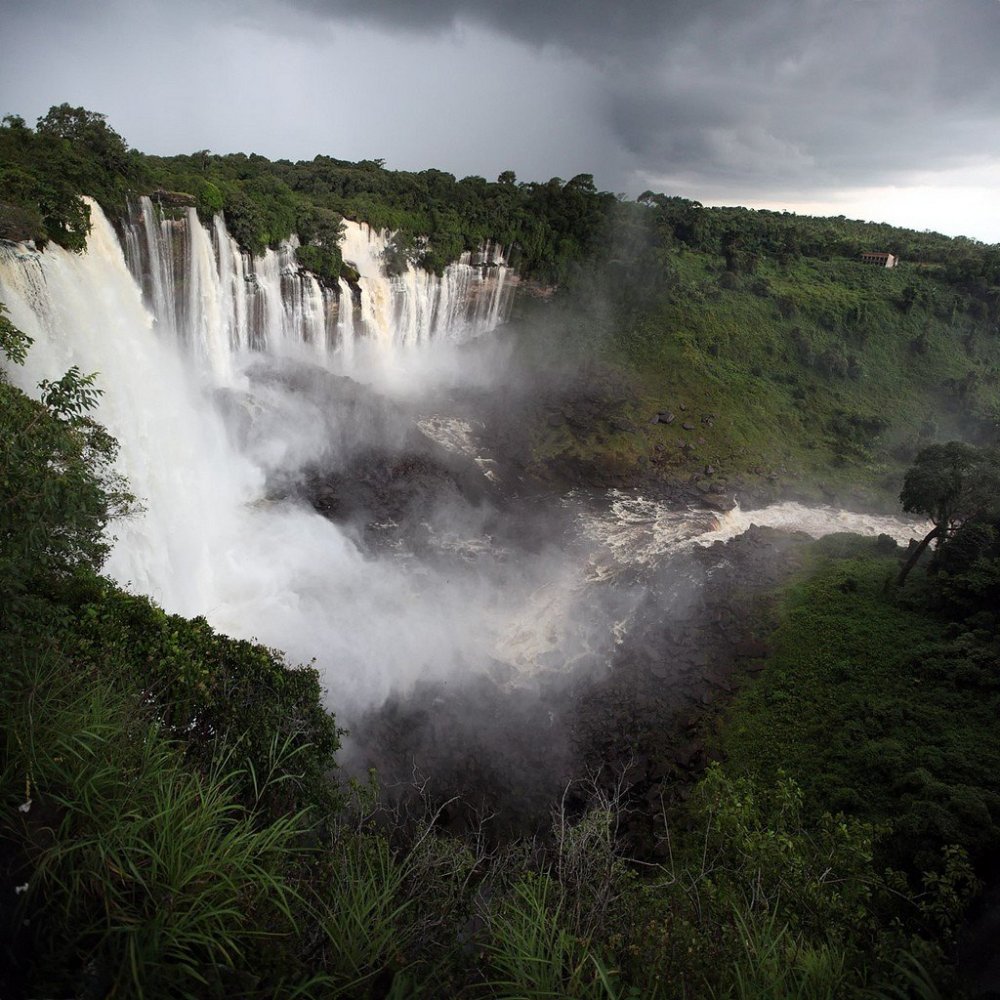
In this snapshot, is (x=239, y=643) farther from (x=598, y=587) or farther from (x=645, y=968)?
(x=598, y=587)

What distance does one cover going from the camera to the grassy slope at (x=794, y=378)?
32.8 meters

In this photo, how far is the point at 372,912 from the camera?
201 inches

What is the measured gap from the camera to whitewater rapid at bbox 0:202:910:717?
16.3m

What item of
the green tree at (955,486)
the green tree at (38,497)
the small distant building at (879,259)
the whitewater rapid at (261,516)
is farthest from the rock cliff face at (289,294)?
the small distant building at (879,259)

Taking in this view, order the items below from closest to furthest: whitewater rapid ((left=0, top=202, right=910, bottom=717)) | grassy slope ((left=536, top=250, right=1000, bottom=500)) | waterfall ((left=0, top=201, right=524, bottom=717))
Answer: waterfall ((left=0, top=201, right=524, bottom=717)) → whitewater rapid ((left=0, top=202, right=910, bottom=717)) → grassy slope ((left=536, top=250, right=1000, bottom=500))

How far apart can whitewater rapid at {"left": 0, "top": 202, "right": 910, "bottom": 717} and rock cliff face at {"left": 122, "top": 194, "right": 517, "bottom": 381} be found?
0.10 meters

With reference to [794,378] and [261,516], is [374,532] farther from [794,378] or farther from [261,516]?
[794,378]

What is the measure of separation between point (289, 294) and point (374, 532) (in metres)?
13.2

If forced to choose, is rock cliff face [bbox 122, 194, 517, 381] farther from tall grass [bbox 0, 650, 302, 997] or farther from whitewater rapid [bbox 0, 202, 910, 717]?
tall grass [bbox 0, 650, 302, 997]

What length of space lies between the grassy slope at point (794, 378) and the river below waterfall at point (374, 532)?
14.0ft

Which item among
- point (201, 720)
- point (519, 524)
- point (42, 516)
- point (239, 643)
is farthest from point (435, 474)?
point (42, 516)

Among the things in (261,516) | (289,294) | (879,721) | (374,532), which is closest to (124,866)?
(879,721)

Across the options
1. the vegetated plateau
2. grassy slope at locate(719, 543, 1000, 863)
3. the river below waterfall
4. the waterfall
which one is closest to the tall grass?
the vegetated plateau

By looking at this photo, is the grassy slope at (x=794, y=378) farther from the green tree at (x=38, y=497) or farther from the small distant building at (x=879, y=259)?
the green tree at (x=38, y=497)
